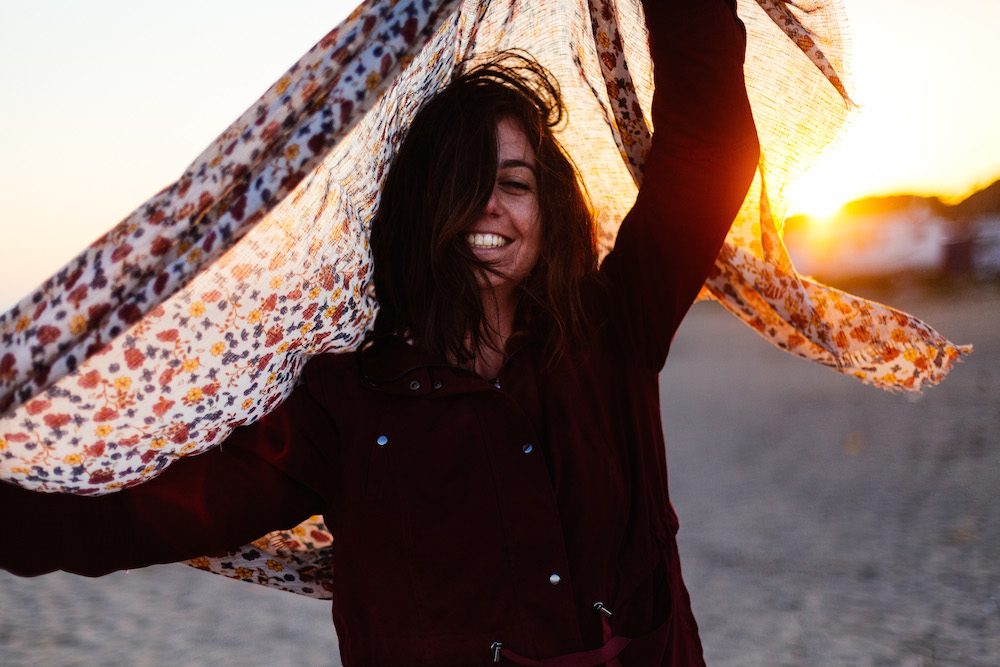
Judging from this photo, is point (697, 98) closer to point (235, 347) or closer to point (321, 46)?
point (321, 46)

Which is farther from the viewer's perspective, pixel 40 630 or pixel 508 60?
pixel 40 630

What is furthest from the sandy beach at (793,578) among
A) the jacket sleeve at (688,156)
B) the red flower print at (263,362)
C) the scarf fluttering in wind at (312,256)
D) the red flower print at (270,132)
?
the red flower print at (270,132)

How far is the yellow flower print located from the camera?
1.24 m

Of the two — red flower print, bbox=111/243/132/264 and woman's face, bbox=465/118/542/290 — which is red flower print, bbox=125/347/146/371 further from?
woman's face, bbox=465/118/542/290

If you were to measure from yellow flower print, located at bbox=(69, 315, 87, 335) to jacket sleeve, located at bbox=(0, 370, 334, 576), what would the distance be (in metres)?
0.43

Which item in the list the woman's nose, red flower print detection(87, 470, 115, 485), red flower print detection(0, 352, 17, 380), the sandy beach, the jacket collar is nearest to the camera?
red flower print detection(0, 352, 17, 380)

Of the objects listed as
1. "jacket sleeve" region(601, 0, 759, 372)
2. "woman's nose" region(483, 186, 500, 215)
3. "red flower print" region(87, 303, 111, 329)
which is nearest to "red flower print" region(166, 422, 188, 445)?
"red flower print" region(87, 303, 111, 329)

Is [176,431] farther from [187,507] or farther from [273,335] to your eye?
[273,335]

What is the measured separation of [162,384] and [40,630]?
11.1 feet

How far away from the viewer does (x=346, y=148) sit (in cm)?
166

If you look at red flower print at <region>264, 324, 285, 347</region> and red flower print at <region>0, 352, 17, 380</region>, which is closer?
red flower print at <region>0, 352, 17, 380</region>

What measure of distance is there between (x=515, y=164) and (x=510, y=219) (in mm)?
138

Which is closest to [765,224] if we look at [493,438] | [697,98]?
[697,98]

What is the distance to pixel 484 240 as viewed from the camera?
1.74m
